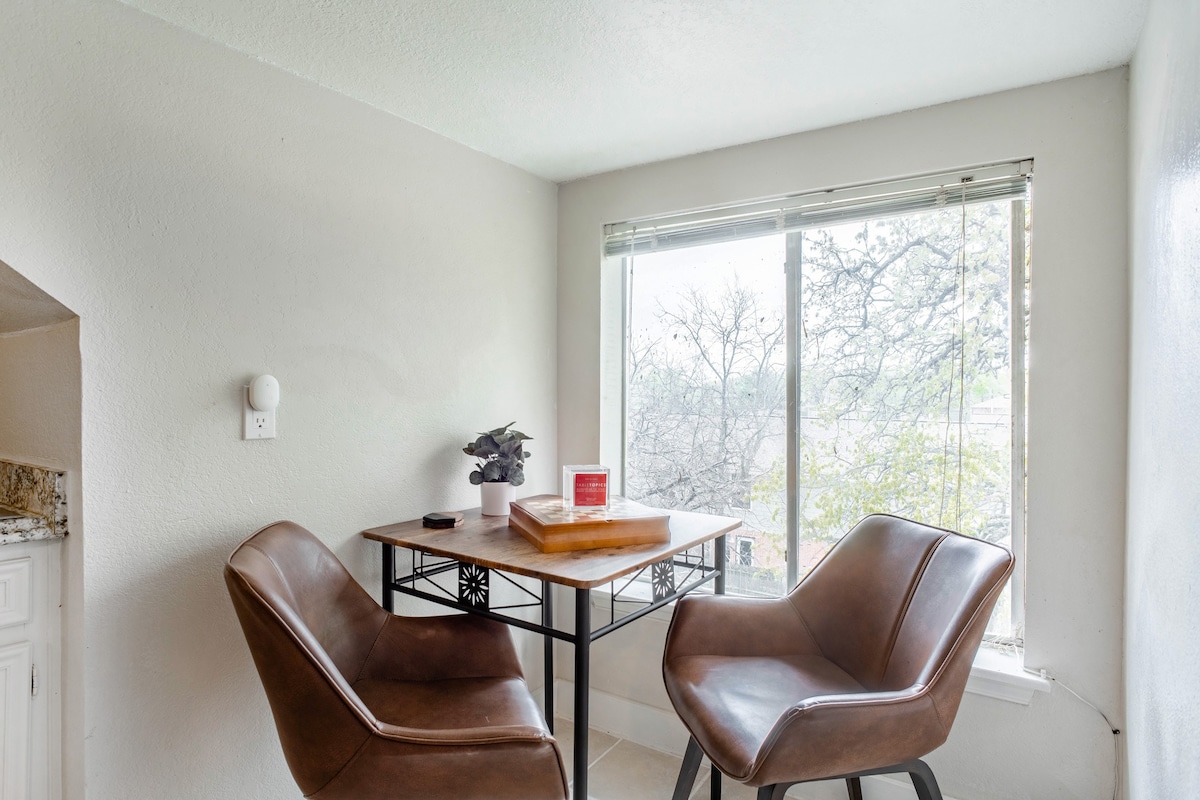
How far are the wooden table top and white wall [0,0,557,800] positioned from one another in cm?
22

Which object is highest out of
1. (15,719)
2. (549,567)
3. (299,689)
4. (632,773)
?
(549,567)

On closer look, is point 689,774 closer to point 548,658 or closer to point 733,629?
point 733,629

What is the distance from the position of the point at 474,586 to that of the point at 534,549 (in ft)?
0.81

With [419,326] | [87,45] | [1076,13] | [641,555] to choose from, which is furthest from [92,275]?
[1076,13]

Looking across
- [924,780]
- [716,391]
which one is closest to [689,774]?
[924,780]

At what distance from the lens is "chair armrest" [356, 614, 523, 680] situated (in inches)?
70.4

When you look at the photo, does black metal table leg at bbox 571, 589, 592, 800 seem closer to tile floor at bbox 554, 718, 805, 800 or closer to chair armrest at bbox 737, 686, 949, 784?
chair armrest at bbox 737, 686, 949, 784

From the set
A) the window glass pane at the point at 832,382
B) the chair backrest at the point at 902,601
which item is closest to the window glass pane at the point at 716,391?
the window glass pane at the point at 832,382

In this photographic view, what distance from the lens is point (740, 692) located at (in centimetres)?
166

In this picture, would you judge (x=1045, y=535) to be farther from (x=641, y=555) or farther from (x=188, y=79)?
(x=188, y=79)

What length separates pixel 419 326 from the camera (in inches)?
86.9

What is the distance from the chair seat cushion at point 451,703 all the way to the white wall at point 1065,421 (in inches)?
51.3

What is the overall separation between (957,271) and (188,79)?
2.20m

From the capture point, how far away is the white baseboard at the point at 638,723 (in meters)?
2.12
